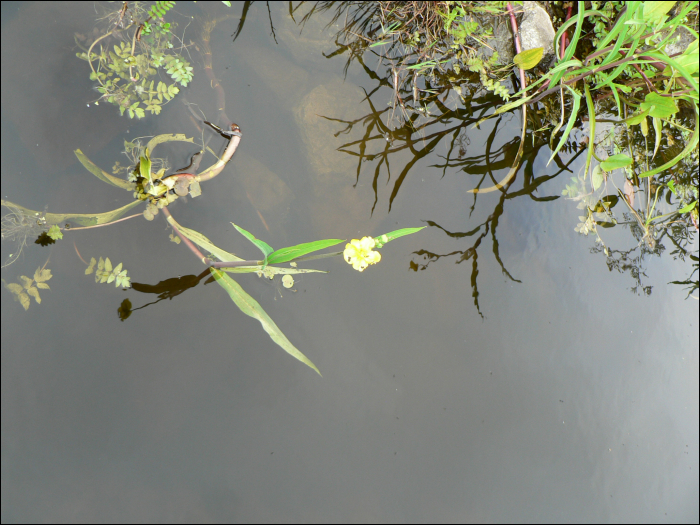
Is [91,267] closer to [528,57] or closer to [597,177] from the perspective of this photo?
[528,57]

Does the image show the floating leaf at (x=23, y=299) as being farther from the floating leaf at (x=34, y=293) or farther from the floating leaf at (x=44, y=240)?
the floating leaf at (x=44, y=240)

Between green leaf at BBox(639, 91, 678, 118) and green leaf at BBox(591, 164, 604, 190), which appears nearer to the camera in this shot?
green leaf at BBox(639, 91, 678, 118)

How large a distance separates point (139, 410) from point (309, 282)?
62 cm

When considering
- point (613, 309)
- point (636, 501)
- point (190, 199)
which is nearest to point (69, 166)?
point (190, 199)

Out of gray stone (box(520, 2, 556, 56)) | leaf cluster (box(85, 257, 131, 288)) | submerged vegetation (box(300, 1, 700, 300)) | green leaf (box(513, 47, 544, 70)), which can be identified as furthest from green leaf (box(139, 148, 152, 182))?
gray stone (box(520, 2, 556, 56))

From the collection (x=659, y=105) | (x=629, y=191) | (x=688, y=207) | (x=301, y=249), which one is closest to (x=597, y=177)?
(x=629, y=191)

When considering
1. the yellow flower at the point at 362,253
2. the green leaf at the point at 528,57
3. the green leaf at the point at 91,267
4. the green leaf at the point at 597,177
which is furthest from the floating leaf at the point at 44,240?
the green leaf at the point at 597,177

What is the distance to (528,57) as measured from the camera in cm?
109

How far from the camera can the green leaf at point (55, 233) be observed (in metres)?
0.99

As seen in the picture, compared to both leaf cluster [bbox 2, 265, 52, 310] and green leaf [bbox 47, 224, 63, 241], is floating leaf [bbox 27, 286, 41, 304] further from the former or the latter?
green leaf [bbox 47, 224, 63, 241]

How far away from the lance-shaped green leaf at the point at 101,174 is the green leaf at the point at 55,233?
0.19 metres

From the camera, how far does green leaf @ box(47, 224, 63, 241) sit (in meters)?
0.99

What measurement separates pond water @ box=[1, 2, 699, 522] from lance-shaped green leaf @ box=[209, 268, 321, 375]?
47 mm

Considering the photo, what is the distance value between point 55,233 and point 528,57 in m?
1.52
